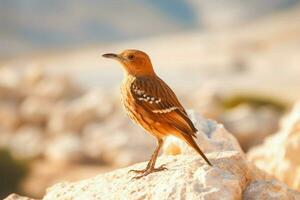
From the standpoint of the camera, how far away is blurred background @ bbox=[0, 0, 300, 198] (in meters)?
21.2

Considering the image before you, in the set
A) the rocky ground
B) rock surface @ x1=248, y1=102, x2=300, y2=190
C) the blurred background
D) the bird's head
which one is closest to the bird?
the bird's head

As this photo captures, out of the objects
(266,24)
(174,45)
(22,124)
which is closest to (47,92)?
(22,124)

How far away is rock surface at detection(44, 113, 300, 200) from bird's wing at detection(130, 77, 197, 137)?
0.24 m

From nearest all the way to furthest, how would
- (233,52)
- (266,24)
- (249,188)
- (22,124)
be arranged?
1. (249,188)
2. (22,124)
3. (233,52)
4. (266,24)

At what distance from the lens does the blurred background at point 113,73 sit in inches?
834

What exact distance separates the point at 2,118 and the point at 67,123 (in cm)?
248

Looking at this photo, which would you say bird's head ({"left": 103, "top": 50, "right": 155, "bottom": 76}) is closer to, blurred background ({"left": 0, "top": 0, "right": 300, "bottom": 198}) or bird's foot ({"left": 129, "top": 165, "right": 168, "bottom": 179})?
bird's foot ({"left": 129, "top": 165, "right": 168, "bottom": 179})

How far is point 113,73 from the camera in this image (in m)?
47.5

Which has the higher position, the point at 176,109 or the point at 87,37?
the point at 176,109

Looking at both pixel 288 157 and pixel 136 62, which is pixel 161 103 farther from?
pixel 288 157

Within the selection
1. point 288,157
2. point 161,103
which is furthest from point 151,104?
point 288,157

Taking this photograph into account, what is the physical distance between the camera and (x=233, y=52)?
60438 millimetres

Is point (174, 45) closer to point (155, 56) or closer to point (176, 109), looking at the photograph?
point (155, 56)

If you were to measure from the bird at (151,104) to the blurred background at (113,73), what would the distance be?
280 centimetres
